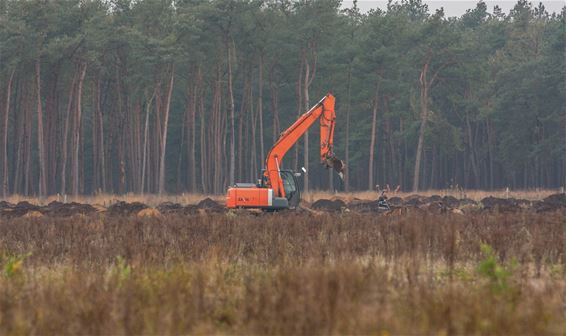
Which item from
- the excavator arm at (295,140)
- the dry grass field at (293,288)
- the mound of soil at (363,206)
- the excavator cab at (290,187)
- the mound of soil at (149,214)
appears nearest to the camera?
the dry grass field at (293,288)

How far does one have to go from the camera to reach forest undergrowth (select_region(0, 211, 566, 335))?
336 inches

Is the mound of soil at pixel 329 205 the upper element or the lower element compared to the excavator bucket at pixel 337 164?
lower

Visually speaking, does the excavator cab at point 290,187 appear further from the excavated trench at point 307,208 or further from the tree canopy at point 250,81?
the tree canopy at point 250,81

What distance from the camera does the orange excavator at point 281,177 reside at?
28094mm

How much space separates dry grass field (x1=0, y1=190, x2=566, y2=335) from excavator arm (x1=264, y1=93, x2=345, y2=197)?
1127 centimetres

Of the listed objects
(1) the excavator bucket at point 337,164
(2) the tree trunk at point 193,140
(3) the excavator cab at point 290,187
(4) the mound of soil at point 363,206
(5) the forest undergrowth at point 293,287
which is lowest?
(5) the forest undergrowth at point 293,287

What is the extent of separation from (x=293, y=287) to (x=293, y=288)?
0.04 meters

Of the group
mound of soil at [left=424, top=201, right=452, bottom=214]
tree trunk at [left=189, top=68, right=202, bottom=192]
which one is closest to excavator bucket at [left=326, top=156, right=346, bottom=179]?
mound of soil at [left=424, top=201, right=452, bottom=214]

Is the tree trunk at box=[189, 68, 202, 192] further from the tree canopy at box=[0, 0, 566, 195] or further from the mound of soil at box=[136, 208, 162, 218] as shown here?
the mound of soil at box=[136, 208, 162, 218]

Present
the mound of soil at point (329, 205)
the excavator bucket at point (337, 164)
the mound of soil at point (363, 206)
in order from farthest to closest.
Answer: the mound of soil at point (329, 205) < the mound of soil at point (363, 206) < the excavator bucket at point (337, 164)

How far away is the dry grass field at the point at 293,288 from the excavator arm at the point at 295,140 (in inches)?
444

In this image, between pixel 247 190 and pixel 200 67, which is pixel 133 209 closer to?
pixel 247 190

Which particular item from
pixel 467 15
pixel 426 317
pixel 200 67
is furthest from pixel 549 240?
A: pixel 467 15

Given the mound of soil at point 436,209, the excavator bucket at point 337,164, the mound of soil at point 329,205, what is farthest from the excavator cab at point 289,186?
the mound of soil at point 329,205
